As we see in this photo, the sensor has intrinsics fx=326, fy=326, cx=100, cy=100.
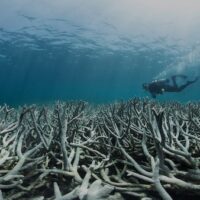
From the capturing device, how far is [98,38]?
44.6 m

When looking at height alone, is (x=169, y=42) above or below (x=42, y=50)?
below

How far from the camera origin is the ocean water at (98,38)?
35875 mm

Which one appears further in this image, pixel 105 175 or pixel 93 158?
pixel 93 158

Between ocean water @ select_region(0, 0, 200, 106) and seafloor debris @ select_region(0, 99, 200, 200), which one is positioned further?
ocean water @ select_region(0, 0, 200, 106)

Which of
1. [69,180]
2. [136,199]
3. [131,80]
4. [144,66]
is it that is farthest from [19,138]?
[131,80]

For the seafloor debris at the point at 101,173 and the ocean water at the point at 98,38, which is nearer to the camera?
the seafloor debris at the point at 101,173

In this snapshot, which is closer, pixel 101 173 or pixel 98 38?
pixel 101 173

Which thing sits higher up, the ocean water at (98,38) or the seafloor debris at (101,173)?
the ocean water at (98,38)

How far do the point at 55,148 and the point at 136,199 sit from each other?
162 centimetres

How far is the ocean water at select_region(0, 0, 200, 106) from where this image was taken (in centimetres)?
3588

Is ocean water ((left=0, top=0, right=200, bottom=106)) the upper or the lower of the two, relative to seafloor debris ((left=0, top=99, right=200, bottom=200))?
upper

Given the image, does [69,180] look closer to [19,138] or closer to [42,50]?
[19,138]

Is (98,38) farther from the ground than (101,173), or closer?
farther from the ground

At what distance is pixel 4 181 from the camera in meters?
2.60
